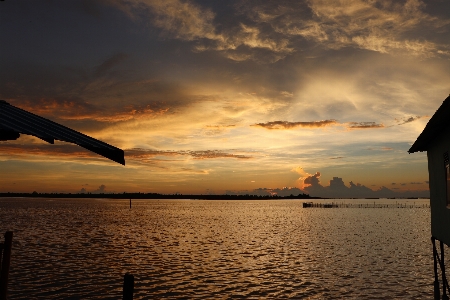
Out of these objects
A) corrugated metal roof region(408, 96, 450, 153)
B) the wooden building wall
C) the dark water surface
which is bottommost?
the dark water surface

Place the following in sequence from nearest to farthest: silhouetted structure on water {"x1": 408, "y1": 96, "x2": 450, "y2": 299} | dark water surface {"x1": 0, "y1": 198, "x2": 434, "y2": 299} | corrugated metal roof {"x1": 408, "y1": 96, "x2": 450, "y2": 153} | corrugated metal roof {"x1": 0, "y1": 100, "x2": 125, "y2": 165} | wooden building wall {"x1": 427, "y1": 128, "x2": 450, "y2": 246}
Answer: corrugated metal roof {"x1": 0, "y1": 100, "x2": 125, "y2": 165}, corrugated metal roof {"x1": 408, "y1": 96, "x2": 450, "y2": 153}, silhouetted structure on water {"x1": 408, "y1": 96, "x2": 450, "y2": 299}, wooden building wall {"x1": 427, "y1": 128, "x2": 450, "y2": 246}, dark water surface {"x1": 0, "y1": 198, "x2": 434, "y2": 299}

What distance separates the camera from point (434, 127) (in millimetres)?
14992

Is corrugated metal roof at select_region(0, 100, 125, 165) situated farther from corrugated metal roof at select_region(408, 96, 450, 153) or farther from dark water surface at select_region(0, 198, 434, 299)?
dark water surface at select_region(0, 198, 434, 299)

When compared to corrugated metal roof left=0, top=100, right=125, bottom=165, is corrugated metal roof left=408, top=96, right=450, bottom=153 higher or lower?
higher

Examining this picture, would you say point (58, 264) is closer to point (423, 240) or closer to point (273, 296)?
point (273, 296)

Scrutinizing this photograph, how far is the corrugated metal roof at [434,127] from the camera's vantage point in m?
11.8

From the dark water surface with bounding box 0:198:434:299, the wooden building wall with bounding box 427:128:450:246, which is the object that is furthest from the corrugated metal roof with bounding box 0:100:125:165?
the dark water surface with bounding box 0:198:434:299

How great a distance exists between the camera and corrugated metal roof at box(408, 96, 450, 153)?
38.7ft

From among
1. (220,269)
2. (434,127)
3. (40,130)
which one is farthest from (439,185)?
(220,269)

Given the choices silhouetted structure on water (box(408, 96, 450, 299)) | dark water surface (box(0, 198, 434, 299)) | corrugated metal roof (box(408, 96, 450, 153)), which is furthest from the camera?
dark water surface (box(0, 198, 434, 299))

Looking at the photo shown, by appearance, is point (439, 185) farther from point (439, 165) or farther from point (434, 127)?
point (434, 127)

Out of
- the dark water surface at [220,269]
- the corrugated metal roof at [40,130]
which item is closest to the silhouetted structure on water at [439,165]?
the dark water surface at [220,269]

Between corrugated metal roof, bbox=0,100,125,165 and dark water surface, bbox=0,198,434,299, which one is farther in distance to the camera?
dark water surface, bbox=0,198,434,299

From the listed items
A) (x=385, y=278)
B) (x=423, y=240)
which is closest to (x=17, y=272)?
(x=385, y=278)
